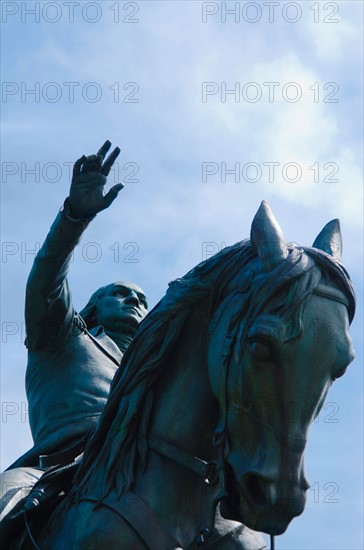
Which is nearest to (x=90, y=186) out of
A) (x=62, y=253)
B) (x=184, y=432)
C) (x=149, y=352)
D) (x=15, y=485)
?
(x=62, y=253)

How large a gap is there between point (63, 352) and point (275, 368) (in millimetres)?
3291

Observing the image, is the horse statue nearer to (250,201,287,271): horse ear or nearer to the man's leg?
(250,201,287,271): horse ear

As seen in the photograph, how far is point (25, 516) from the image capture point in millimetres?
8062

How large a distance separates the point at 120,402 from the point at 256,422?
1040mm

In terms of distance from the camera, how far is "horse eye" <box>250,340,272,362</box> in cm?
696

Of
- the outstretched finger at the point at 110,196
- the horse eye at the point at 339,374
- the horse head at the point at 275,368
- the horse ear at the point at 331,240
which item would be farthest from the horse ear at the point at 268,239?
the outstretched finger at the point at 110,196

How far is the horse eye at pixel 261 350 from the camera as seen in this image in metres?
6.96

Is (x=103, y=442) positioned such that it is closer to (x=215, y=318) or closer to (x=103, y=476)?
(x=103, y=476)

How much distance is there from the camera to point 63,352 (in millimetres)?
9969

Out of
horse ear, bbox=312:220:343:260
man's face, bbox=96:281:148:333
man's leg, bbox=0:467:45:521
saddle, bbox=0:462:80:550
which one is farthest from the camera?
man's face, bbox=96:281:148:333

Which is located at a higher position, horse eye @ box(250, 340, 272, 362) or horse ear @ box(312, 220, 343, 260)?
horse ear @ box(312, 220, 343, 260)

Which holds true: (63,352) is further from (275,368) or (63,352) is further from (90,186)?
(275,368)

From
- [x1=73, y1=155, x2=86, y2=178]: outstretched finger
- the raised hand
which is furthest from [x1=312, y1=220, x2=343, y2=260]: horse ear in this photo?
[x1=73, y1=155, x2=86, y2=178]: outstretched finger

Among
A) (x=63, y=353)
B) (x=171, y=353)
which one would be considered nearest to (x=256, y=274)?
(x=171, y=353)
